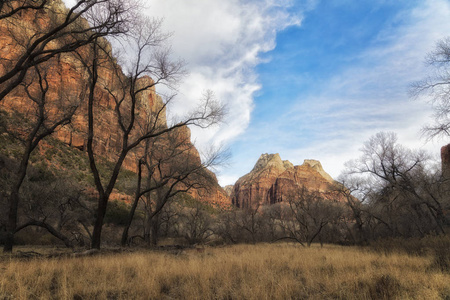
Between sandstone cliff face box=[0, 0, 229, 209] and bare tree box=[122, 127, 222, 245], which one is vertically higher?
sandstone cliff face box=[0, 0, 229, 209]

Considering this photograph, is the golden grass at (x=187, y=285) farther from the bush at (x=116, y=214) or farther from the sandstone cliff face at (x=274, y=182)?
the sandstone cliff face at (x=274, y=182)

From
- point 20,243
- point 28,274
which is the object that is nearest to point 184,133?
point 20,243

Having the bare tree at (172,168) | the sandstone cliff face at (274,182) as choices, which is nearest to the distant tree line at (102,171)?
the bare tree at (172,168)

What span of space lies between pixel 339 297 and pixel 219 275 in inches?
106

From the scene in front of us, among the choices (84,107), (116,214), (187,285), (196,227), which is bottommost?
(196,227)

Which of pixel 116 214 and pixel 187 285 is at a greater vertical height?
pixel 116 214

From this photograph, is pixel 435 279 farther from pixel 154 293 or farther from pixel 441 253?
pixel 154 293

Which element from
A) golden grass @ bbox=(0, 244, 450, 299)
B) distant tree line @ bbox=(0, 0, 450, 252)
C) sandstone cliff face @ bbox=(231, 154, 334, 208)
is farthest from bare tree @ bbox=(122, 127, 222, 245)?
sandstone cliff face @ bbox=(231, 154, 334, 208)

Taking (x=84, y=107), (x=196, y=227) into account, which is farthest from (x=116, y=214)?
(x=84, y=107)

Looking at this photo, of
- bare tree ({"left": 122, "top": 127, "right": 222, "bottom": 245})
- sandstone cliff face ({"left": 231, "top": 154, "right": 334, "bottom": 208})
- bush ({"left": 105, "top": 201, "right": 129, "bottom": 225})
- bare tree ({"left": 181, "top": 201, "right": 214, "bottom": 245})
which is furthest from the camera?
sandstone cliff face ({"left": 231, "top": 154, "right": 334, "bottom": 208})

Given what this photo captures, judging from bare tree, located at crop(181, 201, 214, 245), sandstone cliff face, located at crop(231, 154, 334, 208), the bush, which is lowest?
bare tree, located at crop(181, 201, 214, 245)

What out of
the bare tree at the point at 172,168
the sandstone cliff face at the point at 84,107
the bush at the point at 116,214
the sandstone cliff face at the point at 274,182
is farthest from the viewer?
the sandstone cliff face at the point at 274,182

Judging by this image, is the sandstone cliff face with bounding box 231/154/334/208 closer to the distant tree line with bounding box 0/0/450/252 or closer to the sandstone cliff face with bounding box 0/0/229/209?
the sandstone cliff face with bounding box 0/0/229/209

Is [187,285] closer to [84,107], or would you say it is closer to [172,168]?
[172,168]
